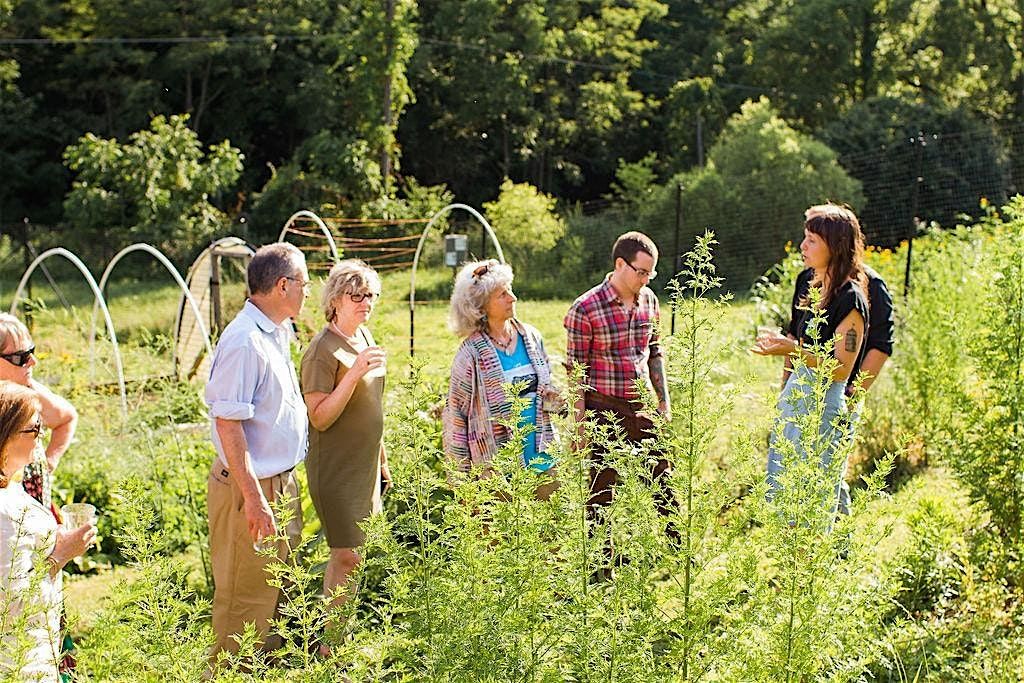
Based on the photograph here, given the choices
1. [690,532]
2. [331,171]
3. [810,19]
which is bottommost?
[331,171]

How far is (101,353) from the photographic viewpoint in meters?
7.45

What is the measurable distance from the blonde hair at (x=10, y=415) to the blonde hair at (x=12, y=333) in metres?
0.81

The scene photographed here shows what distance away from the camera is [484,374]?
376 centimetres

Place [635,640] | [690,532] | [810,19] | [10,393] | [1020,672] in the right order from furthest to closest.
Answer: [810,19] < [1020,672] < [10,393] < [690,532] < [635,640]

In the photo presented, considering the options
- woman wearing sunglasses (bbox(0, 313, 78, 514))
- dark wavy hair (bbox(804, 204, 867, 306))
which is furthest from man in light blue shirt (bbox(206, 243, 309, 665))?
dark wavy hair (bbox(804, 204, 867, 306))

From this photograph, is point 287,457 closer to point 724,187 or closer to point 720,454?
→ point 720,454

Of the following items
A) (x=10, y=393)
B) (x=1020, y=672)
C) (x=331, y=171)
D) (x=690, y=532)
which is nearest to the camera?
(x=690, y=532)

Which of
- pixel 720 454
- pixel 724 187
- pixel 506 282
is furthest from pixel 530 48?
pixel 506 282

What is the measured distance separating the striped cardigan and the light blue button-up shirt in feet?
1.81

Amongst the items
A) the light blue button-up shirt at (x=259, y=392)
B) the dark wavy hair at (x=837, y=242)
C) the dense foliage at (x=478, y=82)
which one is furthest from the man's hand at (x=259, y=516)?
the dense foliage at (x=478, y=82)

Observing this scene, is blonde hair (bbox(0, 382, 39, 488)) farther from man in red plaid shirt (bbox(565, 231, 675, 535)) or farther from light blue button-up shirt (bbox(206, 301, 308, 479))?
man in red plaid shirt (bbox(565, 231, 675, 535))

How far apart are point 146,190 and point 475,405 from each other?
16109 mm

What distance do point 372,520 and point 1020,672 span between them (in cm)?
223

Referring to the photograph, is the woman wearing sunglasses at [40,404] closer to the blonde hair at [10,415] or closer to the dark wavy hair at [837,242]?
the blonde hair at [10,415]
